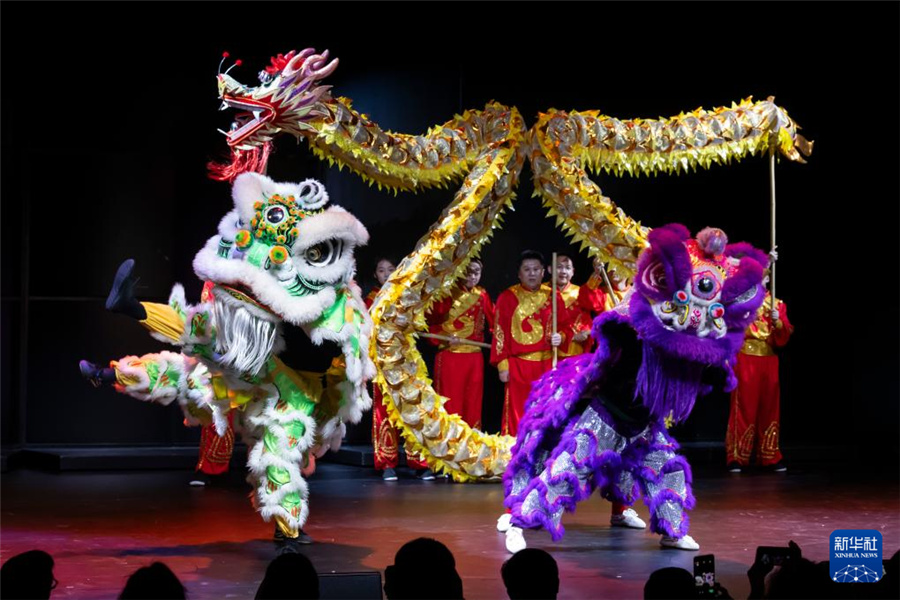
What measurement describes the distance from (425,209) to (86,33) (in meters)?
2.45

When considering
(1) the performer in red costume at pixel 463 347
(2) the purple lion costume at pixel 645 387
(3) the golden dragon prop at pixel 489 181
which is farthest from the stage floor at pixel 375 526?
(1) the performer in red costume at pixel 463 347

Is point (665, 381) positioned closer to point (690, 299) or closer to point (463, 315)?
point (690, 299)

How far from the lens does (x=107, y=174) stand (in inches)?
309

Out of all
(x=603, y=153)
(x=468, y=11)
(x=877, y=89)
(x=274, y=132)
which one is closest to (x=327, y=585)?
(x=274, y=132)

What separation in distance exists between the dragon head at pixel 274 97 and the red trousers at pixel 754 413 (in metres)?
3.81

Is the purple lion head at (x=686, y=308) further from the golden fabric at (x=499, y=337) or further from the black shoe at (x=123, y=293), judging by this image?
the golden fabric at (x=499, y=337)

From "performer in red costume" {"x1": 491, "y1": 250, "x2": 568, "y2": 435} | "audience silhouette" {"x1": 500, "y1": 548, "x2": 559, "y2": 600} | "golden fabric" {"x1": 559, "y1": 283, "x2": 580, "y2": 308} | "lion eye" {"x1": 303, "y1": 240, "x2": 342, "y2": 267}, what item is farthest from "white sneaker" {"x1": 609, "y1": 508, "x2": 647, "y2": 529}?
"audience silhouette" {"x1": 500, "y1": 548, "x2": 559, "y2": 600}

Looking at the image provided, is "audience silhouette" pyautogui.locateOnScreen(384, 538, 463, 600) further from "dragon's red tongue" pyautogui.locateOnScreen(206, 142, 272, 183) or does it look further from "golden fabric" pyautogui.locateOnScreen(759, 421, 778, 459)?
"golden fabric" pyautogui.locateOnScreen(759, 421, 778, 459)

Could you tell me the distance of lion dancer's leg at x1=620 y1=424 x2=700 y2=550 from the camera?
4703 mm

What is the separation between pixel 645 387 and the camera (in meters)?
4.42

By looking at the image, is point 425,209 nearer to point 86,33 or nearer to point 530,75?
point 530,75

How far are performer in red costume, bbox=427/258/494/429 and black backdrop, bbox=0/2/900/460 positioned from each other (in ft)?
2.34

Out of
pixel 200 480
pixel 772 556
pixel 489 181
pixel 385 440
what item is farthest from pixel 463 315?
pixel 772 556

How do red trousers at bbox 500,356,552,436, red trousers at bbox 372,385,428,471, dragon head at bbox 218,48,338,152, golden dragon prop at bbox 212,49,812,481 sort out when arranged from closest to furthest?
dragon head at bbox 218,48,338,152 < golden dragon prop at bbox 212,49,812,481 < red trousers at bbox 500,356,552,436 < red trousers at bbox 372,385,428,471
